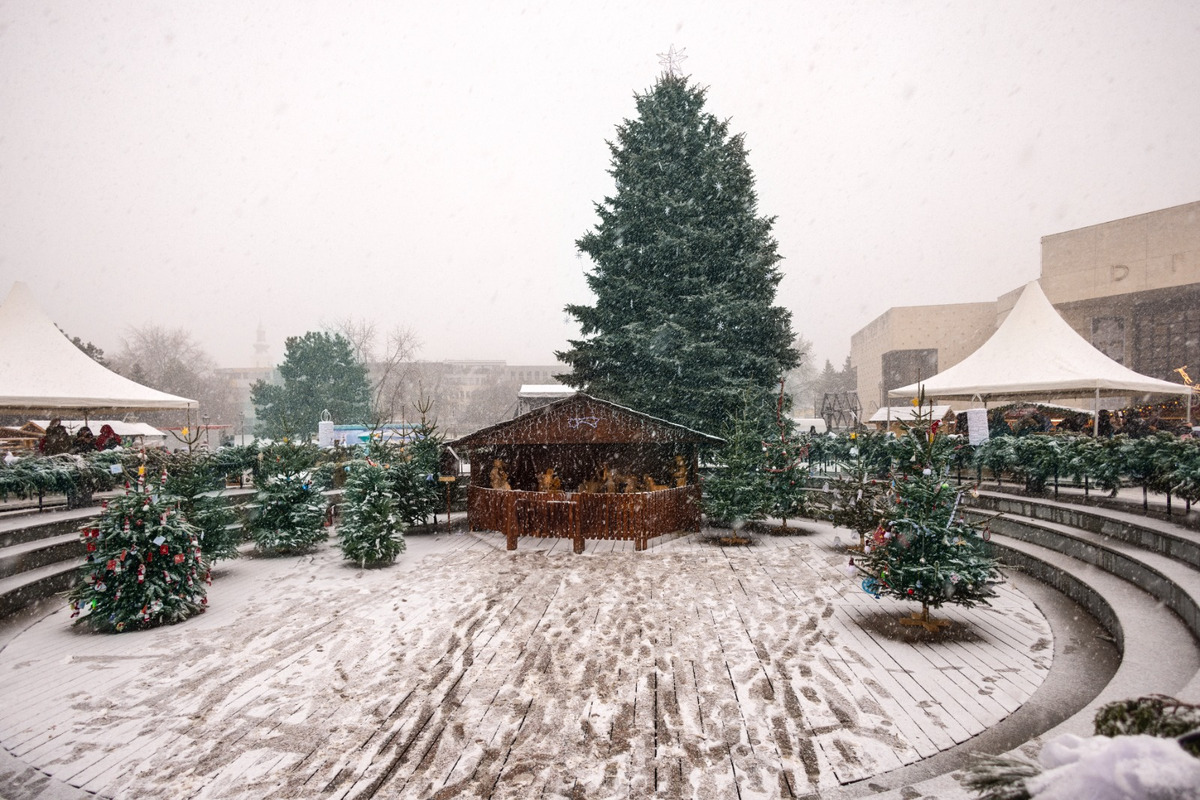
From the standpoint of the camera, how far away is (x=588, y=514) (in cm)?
1246

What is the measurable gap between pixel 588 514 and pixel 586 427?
1.91 meters

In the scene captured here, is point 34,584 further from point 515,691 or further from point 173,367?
point 173,367

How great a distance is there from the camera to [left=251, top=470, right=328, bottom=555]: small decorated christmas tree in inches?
449

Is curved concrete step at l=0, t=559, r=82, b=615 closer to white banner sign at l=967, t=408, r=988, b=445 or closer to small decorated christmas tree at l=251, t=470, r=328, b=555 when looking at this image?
small decorated christmas tree at l=251, t=470, r=328, b=555

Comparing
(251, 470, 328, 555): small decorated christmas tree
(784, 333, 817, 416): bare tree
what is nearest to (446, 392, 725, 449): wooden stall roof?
(251, 470, 328, 555): small decorated christmas tree

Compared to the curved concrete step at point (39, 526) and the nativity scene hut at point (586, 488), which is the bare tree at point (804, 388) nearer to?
the nativity scene hut at point (586, 488)

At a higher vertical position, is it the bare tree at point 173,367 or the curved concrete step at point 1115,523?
the bare tree at point 173,367

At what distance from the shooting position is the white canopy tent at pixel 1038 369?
1388 centimetres

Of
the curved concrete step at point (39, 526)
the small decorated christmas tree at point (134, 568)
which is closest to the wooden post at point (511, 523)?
the small decorated christmas tree at point (134, 568)

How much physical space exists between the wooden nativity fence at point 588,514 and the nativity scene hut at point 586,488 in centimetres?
2

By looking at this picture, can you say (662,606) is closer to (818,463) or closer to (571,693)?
(571,693)

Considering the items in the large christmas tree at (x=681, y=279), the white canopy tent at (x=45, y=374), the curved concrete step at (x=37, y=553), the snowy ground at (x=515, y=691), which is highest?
the large christmas tree at (x=681, y=279)

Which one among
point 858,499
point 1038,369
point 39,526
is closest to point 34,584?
point 39,526

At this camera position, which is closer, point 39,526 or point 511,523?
point 39,526
